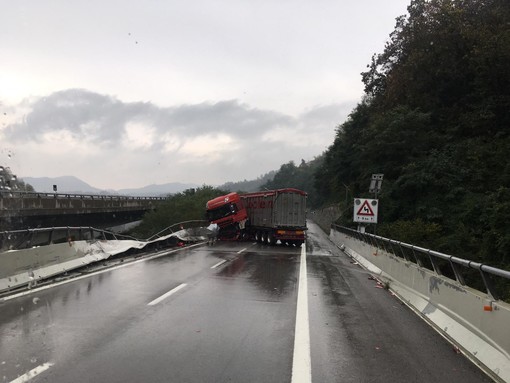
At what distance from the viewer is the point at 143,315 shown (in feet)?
26.7

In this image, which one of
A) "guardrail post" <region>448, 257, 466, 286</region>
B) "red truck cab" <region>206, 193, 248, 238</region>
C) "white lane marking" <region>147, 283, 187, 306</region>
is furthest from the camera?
"red truck cab" <region>206, 193, 248, 238</region>

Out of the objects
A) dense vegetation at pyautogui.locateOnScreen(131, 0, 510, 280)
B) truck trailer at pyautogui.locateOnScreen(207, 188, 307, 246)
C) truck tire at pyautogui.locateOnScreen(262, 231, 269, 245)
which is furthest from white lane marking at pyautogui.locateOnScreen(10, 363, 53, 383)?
truck tire at pyautogui.locateOnScreen(262, 231, 269, 245)

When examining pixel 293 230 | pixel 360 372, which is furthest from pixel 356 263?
pixel 360 372

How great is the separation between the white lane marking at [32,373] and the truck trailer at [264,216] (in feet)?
80.7

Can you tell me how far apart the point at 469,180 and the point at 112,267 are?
22632 millimetres

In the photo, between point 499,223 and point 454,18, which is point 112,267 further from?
point 454,18

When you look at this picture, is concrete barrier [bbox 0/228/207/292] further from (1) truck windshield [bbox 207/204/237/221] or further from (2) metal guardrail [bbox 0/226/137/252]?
(1) truck windshield [bbox 207/204/237/221]

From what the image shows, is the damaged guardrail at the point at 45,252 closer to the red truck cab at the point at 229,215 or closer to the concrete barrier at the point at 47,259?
the concrete barrier at the point at 47,259

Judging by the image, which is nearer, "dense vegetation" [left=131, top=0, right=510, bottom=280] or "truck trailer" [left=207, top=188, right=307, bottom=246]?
"dense vegetation" [left=131, top=0, right=510, bottom=280]

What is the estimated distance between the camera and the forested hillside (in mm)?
25984

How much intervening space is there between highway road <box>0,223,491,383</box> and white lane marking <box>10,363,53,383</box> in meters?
0.01

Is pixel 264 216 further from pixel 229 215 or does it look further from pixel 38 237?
pixel 38 237

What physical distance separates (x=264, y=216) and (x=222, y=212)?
421 centimetres

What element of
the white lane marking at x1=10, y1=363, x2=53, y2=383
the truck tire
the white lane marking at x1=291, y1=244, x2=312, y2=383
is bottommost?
the truck tire
